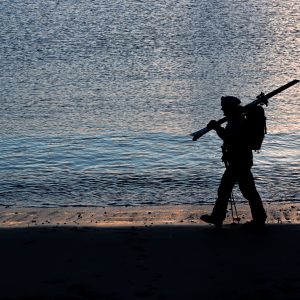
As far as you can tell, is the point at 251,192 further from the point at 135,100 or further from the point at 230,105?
the point at 135,100

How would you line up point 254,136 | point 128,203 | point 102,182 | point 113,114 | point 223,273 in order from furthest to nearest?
point 113,114 < point 102,182 < point 128,203 < point 254,136 < point 223,273

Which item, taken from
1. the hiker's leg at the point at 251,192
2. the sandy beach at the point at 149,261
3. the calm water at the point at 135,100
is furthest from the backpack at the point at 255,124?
the calm water at the point at 135,100

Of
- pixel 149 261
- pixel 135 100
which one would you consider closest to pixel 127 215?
pixel 149 261

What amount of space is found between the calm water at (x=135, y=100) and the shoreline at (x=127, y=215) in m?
0.55

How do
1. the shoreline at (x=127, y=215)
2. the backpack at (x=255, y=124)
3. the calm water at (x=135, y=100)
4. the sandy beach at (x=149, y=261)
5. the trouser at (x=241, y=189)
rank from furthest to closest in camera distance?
1. the calm water at (x=135, y=100)
2. the shoreline at (x=127, y=215)
3. the trouser at (x=241, y=189)
4. the backpack at (x=255, y=124)
5. the sandy beach at (x=149, y=261)

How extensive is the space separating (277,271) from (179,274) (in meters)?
1.05

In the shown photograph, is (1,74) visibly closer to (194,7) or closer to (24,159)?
(24,159)

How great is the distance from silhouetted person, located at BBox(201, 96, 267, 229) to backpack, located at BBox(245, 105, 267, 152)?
3.9 inches

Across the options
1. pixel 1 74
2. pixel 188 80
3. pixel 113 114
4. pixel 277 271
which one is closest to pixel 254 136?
pixel 277 271

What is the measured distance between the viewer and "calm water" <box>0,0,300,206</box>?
48.9ft

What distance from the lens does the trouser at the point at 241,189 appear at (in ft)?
33.2

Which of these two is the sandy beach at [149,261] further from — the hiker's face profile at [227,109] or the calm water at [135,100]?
the calm water at [135,100]

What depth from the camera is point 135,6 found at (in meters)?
48.8

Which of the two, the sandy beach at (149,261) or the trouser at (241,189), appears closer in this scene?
the sandy beach at (149,261)
